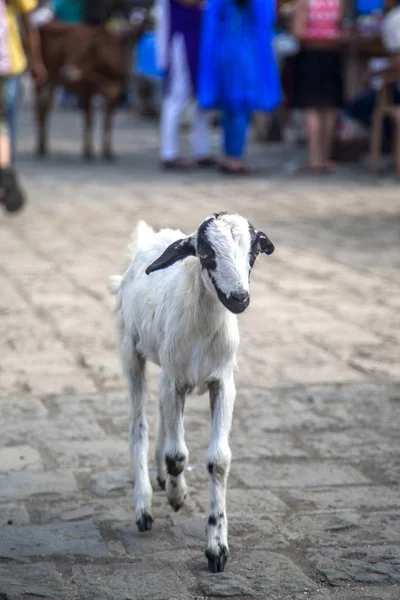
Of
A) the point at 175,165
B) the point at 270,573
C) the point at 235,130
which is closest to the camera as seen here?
the point at 270,573

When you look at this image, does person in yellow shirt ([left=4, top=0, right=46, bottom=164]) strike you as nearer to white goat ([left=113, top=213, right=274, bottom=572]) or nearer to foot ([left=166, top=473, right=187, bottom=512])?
white goat ([left=113, top=213, right=274, bottom=572])

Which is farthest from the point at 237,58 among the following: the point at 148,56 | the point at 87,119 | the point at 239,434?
the point at 239,434

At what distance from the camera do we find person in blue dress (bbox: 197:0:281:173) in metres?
13.0

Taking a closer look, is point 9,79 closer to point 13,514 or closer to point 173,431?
point 13,514

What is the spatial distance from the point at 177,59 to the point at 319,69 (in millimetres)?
1695

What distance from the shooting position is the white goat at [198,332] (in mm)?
3570

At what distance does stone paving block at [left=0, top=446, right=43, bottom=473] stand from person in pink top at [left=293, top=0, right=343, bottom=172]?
9586mm

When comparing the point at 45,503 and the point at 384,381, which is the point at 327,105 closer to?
the point at 384,381

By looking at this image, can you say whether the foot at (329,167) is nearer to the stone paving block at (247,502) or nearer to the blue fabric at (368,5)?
the blue fabric at (368,5)

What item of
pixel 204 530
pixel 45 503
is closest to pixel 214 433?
pixel 204 530

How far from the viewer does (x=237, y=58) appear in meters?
13.1

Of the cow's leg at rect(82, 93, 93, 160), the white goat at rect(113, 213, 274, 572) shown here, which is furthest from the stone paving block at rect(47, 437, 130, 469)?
the cow's leg at rect(82, 93, 93, 160)

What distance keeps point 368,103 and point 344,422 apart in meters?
9.24

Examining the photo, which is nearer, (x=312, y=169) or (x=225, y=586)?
(x=225, y=586)
